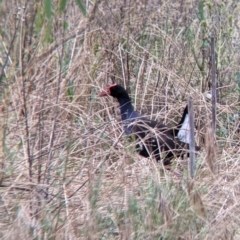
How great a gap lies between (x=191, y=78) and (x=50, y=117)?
168cm

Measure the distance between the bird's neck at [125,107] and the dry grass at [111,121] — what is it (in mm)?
163

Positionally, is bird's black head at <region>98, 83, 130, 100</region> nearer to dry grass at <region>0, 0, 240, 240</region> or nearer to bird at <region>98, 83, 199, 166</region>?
dry grass at <region>0, 0, 240, 240</region>

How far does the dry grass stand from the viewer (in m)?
3.68

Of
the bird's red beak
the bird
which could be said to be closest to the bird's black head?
the bird's red beak

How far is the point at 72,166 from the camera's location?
4656mm

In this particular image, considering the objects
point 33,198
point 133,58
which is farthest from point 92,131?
point 133,58

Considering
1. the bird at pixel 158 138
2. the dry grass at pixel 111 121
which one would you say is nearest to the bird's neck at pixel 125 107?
the dry grass at pixel 111 121

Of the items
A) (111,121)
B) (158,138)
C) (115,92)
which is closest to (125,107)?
(115,92)

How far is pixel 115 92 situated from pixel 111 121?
Result: 3.28 feet

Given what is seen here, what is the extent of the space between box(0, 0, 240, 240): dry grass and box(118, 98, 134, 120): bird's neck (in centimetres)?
16

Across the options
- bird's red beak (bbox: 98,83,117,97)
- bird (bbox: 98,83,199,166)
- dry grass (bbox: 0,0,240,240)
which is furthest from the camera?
bird's red beak (bbox: 98,83,117,97)

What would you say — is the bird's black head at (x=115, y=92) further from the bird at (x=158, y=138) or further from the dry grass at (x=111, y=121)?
the bird at (x=158, y=138)

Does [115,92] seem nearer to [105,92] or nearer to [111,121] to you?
[105,92]

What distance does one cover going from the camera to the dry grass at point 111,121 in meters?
3.68
